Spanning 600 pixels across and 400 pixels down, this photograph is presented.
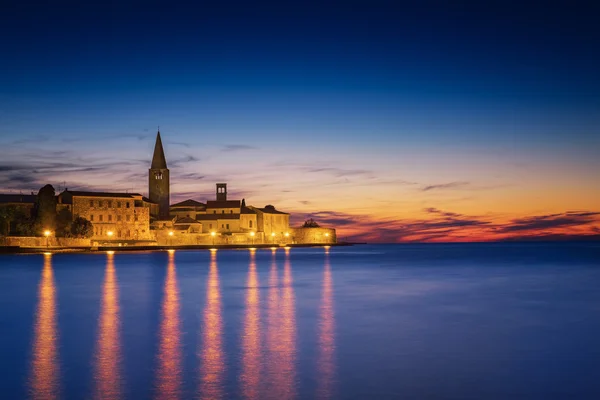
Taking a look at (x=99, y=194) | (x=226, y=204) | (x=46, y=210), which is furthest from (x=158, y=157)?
(x=46, y=210)

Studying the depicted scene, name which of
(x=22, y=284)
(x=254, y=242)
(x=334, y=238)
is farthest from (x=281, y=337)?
(x=334, y=238)

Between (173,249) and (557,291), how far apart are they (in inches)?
2335

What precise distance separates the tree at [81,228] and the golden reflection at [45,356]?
162 feet

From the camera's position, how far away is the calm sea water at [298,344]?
8.57m

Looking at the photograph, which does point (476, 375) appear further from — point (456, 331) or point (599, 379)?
point (456, 331)

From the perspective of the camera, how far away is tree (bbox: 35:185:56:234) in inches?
2409

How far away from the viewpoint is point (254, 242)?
292 ft

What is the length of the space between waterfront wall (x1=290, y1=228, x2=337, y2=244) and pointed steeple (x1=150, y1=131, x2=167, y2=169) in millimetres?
21998

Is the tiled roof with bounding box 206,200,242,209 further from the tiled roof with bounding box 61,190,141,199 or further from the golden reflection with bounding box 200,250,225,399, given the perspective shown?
the golden reflection with bounding box 200,250,225,399

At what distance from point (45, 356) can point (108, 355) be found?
100 cm

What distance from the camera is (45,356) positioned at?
34.9 ft

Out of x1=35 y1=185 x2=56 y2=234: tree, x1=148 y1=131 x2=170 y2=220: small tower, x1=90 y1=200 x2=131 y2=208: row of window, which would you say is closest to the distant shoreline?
x1=35 y1=185 x2=56 y2=234: tree

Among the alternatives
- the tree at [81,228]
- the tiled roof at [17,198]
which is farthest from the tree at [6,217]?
the tree at [81,228]

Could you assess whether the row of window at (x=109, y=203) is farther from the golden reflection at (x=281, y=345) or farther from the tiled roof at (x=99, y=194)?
the golden reflection at (x=281, y=345)
